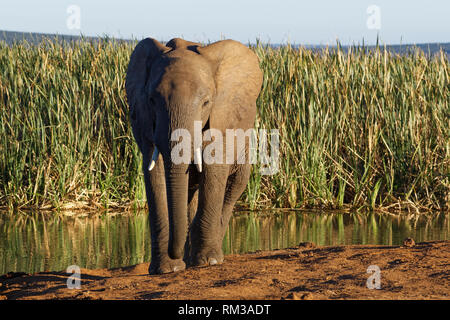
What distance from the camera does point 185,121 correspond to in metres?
5.15

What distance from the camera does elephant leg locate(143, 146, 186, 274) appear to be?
18.8 feet

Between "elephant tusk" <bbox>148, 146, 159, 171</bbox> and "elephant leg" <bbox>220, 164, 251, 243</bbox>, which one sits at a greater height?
"elephant tusk" <bbox>148, 146, 159, 171</bbox>

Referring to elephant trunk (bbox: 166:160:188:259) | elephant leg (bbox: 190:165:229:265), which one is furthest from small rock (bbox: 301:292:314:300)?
elephant leg (bbox: 190:165:229:265)

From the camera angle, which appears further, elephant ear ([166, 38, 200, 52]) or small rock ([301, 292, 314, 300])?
elephant ear ([166, 38, 200, 52])

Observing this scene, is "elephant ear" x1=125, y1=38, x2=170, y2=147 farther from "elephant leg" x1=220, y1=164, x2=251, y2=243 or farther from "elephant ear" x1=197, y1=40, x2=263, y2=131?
"elephant leg" x1=220, y1=164, x2=251, y2=243

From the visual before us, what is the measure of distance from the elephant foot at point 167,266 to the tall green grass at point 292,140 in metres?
3.66

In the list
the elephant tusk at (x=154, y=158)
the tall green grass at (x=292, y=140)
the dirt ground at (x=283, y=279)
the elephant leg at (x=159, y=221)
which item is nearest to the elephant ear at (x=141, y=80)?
the elephant tusk at (x=154, y=158)

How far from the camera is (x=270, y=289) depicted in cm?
477

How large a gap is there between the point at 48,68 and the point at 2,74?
27.8 inches

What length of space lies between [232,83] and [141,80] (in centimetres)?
73

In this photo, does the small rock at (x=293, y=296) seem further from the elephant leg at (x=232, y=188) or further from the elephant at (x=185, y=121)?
the elephant leg at (x=232, y=188)

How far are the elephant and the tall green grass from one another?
3375 millimetres

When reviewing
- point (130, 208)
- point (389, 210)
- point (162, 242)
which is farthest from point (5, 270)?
point (389, 210)

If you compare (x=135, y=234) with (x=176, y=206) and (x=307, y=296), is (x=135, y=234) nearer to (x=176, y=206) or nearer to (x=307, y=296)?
(x=176, y=206)
